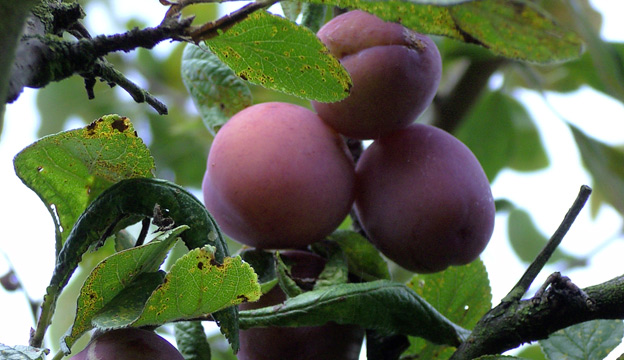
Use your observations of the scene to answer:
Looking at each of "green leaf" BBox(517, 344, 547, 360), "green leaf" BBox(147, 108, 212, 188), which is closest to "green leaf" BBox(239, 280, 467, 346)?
"green leaf" BBox(517, 344, 547, 360)

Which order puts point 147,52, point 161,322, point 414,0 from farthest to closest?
point 147,52 → point 161,322 → point 414,0

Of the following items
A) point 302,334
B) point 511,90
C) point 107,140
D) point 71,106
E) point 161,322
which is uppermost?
point 107,140

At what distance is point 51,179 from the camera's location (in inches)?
21.9

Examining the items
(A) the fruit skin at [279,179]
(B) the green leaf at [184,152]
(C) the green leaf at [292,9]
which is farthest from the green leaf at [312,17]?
(B) the green leaf at [184,152]

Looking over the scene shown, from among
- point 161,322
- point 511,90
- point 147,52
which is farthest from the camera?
point 147,52

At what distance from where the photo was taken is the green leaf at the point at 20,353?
44 cm

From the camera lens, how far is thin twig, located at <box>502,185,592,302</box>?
0.53 meters

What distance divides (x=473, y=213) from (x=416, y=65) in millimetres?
147

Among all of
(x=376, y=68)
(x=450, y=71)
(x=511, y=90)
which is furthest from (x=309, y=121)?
(x=511, y=90)

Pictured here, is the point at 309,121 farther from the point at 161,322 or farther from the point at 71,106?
the point at 71,106

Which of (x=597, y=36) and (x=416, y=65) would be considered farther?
(x=597, y=36)

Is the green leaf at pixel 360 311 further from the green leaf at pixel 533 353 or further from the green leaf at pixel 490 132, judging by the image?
the green leaf at pixel 490 132

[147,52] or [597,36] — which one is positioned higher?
[597,36]

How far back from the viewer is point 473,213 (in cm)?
64
